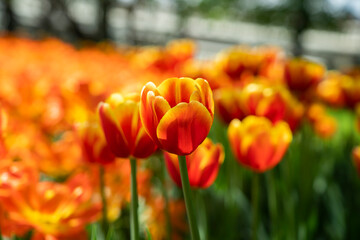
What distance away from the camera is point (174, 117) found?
0.60 metres

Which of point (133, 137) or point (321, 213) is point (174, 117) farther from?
point (321, 213)

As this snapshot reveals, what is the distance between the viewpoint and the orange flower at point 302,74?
1.65m

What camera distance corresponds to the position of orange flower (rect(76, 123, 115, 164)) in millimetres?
875

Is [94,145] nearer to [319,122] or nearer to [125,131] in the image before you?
[125,131]

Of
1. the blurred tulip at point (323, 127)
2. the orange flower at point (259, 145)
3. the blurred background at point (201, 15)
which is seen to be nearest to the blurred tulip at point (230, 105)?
the orange flower at point (259, 145)

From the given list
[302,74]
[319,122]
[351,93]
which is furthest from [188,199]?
[319,122]

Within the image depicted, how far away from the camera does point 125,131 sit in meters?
0.71

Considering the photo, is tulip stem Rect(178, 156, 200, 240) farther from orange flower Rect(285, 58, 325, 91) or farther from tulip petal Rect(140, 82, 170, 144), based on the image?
orange flower Rect(285, 58, 325, 91)

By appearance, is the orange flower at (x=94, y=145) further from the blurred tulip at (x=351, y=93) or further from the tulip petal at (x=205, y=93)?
the blurred tulip at (x=351, y=93)

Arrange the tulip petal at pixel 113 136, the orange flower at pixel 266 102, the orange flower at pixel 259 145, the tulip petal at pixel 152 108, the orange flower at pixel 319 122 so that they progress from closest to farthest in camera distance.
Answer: the tulip petal at pixel 152 108 → the tulip petal at pixel 113 136 → the orange flower at pixel 259 145 → the orange flower at pixel 266 102 → the orange flower at pixel 319 122

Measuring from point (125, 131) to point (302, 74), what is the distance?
1076mm

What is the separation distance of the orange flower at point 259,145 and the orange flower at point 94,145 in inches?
9.6

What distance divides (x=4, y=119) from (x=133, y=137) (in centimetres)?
26

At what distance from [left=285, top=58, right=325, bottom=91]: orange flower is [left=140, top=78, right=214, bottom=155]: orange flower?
109 centimetres
